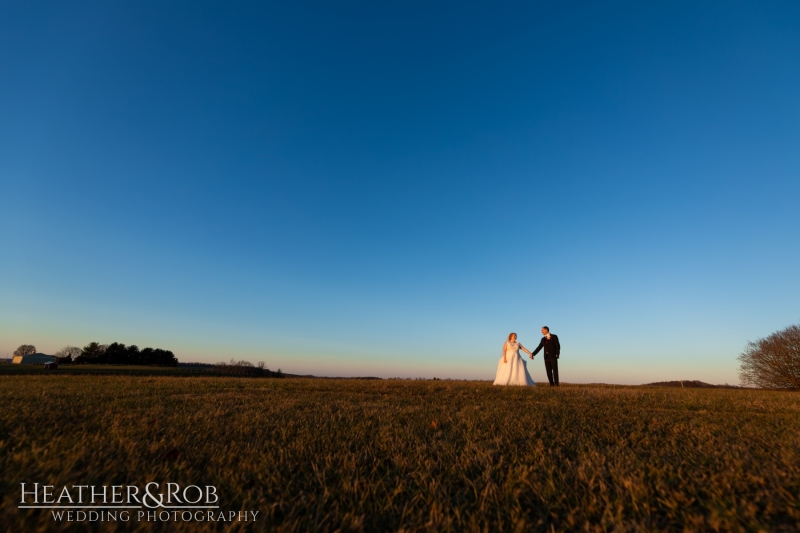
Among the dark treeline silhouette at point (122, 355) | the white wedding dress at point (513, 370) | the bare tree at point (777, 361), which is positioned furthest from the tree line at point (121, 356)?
the bare tree at point (777, 361)

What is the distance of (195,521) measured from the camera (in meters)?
2.18

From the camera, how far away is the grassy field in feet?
7.43

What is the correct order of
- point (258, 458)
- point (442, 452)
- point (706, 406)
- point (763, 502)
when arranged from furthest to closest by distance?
1. point (706, 406)
2. point (442, 452)
3. point (258, 458)
4. point (763, 502)

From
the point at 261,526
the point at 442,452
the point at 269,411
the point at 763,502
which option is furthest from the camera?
the point at 269,411

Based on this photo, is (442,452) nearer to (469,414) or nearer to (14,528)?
(469,414)

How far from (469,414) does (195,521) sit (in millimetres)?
4740

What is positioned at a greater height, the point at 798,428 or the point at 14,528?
the point at 798,428

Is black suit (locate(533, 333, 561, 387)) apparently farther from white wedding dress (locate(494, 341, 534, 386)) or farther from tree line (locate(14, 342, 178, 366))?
tree line (locate(14, 342, 178, 366))

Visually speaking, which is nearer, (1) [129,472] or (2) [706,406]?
(1) [129,472]

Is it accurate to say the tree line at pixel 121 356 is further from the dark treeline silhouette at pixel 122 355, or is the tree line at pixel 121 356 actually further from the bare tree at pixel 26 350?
the bare tree at pixel 26 350

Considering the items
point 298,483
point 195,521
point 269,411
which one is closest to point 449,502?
point 298,483

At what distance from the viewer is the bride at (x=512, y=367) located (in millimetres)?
16719

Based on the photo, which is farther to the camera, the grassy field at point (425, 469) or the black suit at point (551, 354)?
the black suit at point (551, 354)

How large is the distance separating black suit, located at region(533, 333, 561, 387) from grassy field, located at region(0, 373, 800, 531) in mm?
11410
